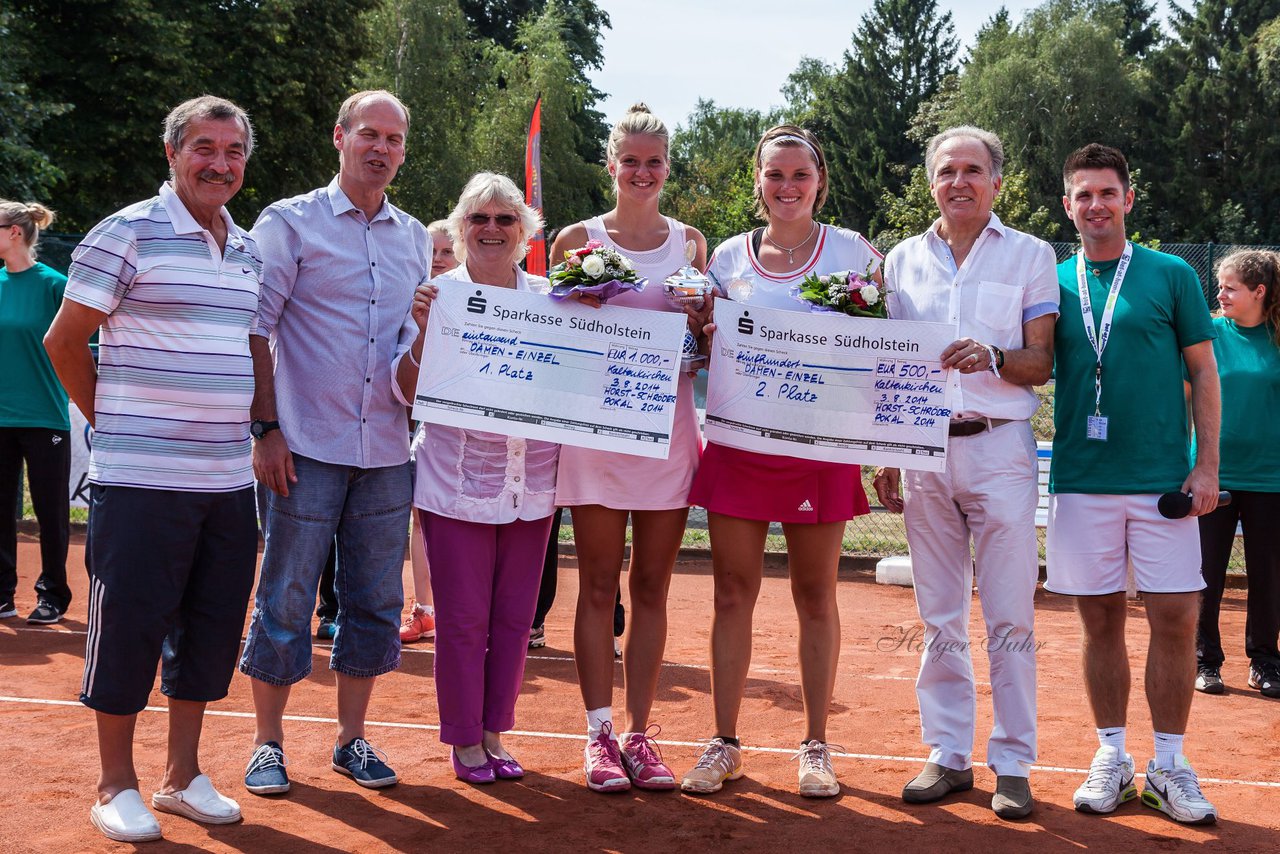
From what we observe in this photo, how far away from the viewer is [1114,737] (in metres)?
4.68

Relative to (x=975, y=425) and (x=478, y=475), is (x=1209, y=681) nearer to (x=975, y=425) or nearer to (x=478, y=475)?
(x=975, y=425)

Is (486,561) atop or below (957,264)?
below

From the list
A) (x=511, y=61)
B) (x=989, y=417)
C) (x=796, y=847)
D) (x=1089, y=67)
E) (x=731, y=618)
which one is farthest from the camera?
(x=1089, y=67)

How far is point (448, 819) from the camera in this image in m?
4.36

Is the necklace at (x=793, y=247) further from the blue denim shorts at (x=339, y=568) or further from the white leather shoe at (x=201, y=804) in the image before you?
the white leather shoe at (x=201, y=804)

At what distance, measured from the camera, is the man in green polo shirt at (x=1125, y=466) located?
15.0ft

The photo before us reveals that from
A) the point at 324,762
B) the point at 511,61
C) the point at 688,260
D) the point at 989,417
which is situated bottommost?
the point at 324,762

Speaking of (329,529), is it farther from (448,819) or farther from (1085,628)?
(1085,628)

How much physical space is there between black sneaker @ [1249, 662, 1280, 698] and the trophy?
404 cm

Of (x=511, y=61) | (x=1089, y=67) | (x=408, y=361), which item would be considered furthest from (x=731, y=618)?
(x=1089, y=67)

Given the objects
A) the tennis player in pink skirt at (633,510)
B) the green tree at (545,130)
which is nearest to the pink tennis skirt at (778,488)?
the tennis player in pink skirt at (633,510)

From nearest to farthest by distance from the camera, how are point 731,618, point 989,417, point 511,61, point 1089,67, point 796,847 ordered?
point 796,847 → point 989,417 → point 731,618 → point 511,61 → point 1089,67

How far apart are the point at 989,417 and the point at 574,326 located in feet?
5.23

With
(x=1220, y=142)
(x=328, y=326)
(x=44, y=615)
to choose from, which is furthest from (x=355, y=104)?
(x=1220, y=142)
